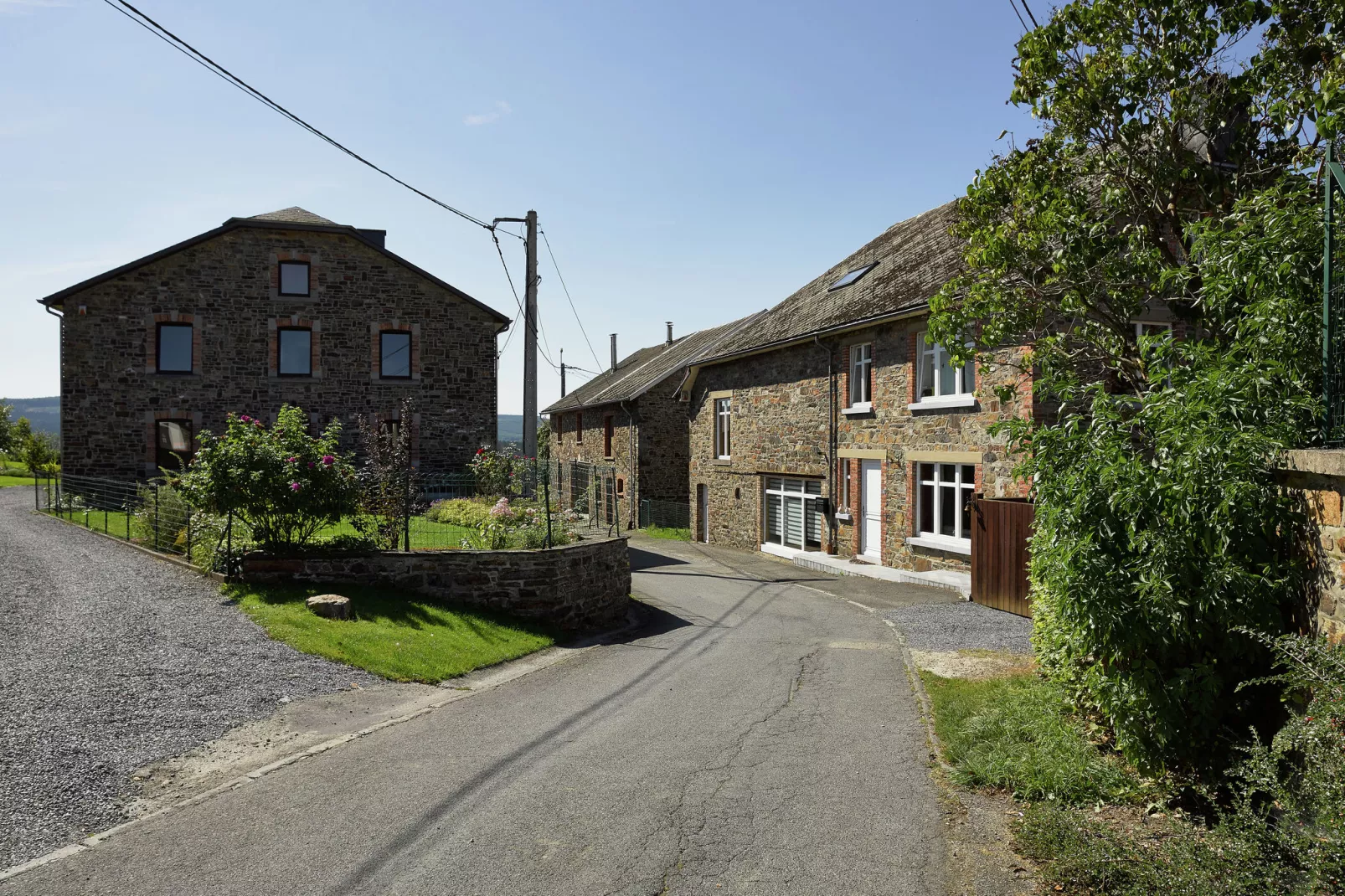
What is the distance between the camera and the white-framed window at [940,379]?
16.2m

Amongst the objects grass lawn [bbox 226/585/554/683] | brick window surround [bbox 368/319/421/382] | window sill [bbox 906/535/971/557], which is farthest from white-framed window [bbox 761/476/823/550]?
brick window surround [bbox 368/319/421/382]

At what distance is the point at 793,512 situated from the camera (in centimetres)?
2273

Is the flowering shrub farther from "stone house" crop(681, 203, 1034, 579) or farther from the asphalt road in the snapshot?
"stone house" crop(681, 203, 1034, 579)

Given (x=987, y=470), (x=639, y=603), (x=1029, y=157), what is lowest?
(x=639, y=603)

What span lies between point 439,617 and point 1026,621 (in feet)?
28.5

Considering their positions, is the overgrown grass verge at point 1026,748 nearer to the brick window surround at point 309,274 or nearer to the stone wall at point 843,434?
the stone wall at point 843,434

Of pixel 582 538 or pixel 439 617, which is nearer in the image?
pixel 439 617

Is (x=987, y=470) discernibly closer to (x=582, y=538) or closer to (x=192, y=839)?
(x=582, y=538)

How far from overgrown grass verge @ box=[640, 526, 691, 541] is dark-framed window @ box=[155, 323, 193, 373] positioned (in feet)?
50.6

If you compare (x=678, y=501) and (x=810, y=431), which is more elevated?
(x=810, y=431)

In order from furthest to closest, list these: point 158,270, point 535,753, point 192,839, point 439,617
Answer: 1. point 158,270
2. point 439,617
3. point 535,753
4. point 192,839

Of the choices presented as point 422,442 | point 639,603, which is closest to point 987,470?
point 639,603

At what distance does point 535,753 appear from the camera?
23.0 ft

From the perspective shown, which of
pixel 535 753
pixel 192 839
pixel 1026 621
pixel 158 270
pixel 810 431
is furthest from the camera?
pixel 158 270
